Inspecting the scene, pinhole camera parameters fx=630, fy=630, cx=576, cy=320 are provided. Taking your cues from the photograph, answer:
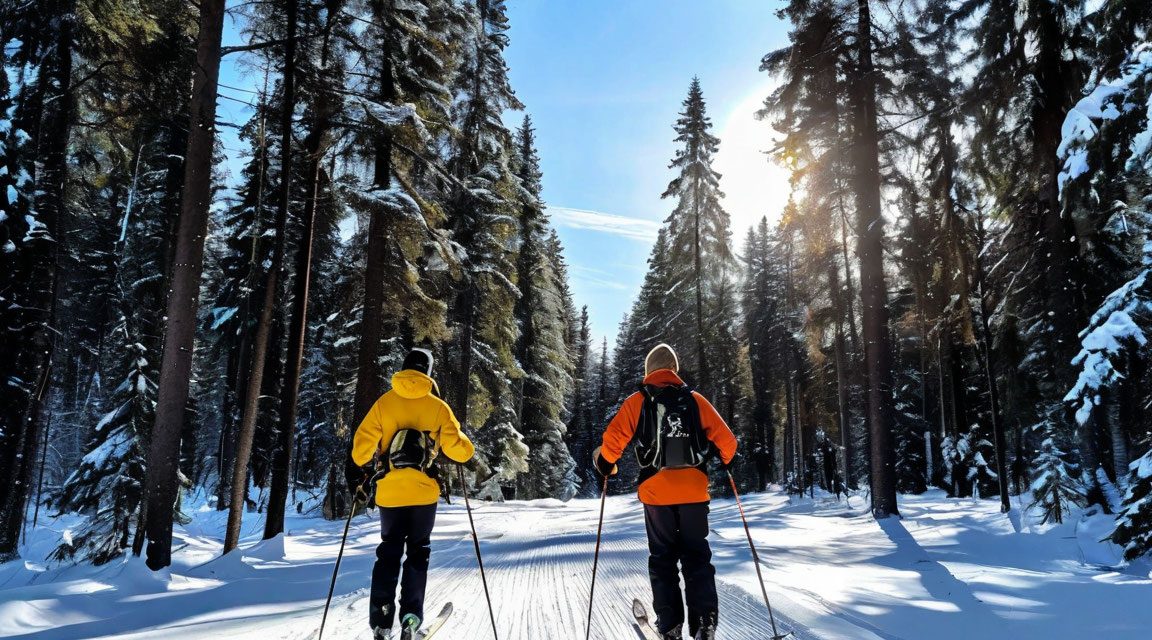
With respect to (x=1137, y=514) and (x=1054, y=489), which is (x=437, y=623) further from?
(x=1054, y=489)

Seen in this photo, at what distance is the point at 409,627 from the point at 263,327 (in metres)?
7.53

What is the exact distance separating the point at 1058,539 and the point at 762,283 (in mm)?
30541

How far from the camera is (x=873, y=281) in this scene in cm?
1304

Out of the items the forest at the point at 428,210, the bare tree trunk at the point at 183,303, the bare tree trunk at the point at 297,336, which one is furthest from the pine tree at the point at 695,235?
the bare tree trunk at the point at 183,303

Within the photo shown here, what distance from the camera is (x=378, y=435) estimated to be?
527cm

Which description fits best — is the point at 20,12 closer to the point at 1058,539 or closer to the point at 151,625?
the point at 151,625

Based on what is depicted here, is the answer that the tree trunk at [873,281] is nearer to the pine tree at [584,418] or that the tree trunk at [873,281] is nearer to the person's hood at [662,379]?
the person's hood at [662,379]

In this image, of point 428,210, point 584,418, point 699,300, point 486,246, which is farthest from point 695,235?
point 584,418

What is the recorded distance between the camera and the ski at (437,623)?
520 cm

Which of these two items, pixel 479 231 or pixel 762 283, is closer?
pixel 479 231

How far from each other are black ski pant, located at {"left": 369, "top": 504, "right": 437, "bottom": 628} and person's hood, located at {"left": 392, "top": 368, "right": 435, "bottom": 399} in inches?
36.7

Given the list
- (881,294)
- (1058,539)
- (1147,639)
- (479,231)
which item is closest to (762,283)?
(479,231)

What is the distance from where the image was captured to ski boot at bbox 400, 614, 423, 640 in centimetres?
509

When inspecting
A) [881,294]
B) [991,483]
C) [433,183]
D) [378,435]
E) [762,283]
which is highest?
[762,283]
